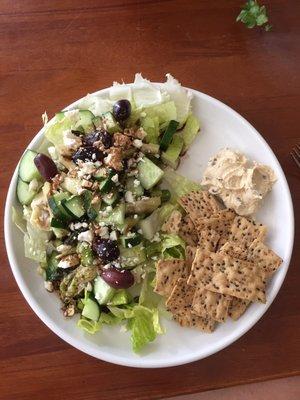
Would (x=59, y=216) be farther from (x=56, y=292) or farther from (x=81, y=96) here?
(x=81, y=96)

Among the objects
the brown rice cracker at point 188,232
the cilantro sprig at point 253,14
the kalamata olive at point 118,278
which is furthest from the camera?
the cilantro sprig at point 253,14

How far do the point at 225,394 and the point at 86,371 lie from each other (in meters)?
0.46

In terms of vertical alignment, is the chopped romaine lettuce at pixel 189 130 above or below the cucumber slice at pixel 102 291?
above

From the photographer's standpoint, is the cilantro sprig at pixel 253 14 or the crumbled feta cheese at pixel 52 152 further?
the cilantro sprig at pixel 253 14

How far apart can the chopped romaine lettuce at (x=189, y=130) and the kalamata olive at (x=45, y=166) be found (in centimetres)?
42

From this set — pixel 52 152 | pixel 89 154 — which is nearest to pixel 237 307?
pixel 89 154

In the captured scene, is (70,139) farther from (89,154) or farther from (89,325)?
(89,325)

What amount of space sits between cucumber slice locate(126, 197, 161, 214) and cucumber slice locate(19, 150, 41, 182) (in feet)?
0.97

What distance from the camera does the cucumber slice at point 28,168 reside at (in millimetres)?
1811

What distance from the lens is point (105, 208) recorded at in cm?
177

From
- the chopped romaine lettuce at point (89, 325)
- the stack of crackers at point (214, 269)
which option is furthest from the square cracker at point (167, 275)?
the chopped romaine lettuce at point (89, 325)

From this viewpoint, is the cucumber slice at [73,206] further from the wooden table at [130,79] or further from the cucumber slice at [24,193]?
the wooden table at [130,79]

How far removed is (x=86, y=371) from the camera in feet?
6.23

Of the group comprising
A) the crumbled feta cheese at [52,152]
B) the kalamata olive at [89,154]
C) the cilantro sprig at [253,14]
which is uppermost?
the cilantro sprig at [253,14]
